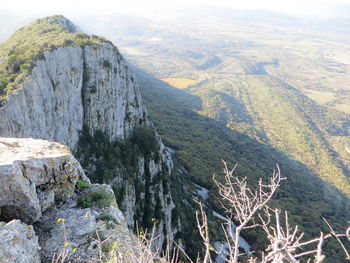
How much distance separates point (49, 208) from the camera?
9219mm

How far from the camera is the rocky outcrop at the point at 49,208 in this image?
23.4 ft

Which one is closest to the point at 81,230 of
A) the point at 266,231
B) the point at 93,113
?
the point at 266,231

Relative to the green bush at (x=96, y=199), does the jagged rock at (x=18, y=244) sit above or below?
above

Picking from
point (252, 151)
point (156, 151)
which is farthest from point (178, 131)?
point (156, 151)

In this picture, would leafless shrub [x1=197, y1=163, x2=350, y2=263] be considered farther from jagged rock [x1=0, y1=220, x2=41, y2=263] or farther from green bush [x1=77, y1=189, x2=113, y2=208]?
jagged rock [x1=0, y1=220, x2=41, y2=263]

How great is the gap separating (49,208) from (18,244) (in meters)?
2.54

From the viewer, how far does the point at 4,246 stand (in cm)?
641

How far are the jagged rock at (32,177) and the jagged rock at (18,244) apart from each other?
3.27ft

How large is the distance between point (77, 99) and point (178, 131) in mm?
66312

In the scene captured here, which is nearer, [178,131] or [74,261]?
[74,261]

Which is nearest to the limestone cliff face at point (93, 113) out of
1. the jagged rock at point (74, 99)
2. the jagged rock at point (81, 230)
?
the jagged rock at point (74, 99)

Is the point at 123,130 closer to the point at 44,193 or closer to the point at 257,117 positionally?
the point at 44,193

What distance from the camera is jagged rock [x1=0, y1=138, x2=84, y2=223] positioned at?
7766 millimetres

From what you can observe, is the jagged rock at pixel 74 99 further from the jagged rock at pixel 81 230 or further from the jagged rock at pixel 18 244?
the jagged rock at pixel 18 244
